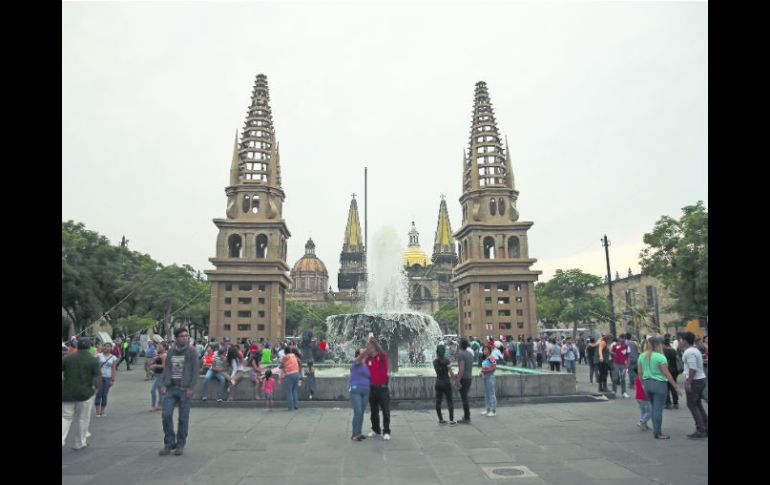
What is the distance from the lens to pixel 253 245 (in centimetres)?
4928

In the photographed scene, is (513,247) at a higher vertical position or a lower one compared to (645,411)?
higher

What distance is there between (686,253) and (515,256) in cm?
2082

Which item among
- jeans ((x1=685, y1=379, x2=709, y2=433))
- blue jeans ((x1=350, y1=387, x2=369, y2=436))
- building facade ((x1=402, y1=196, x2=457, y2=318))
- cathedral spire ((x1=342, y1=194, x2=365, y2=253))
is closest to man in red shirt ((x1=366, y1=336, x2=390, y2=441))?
blue jeans ((x1=350, y1=387, x2=369, y2=436))

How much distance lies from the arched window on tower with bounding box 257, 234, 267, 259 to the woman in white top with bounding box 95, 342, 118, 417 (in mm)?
37731

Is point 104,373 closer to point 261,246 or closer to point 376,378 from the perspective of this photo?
point 376,378

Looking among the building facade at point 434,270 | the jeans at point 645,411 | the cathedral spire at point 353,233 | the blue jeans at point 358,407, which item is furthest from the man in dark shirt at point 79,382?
the cathedral spire at point 353,233

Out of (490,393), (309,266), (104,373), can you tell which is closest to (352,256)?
(309,266)

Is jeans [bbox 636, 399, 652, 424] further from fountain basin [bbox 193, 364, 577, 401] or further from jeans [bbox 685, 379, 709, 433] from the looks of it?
fountain basin [bbox 193, 364, 577, 401]

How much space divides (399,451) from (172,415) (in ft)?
10.9

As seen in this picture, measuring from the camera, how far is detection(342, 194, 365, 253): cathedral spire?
112 m
